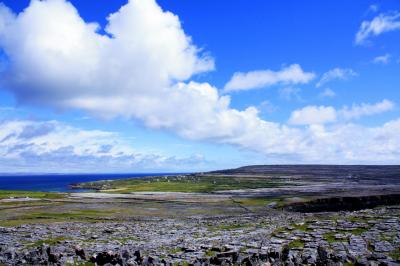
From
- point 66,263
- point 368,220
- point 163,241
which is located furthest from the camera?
point 368,220

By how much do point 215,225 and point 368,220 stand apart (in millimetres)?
20813

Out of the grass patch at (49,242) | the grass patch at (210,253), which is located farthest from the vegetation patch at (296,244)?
the grass patch at (49,242)

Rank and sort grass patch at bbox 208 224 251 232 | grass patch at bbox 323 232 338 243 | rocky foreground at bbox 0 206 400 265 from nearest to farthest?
rocky foreground at bbox 0 206 400 265, grass patch at bbox 323 232 338 243, grass patch at bbox 208 224 251 232

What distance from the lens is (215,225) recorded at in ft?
197

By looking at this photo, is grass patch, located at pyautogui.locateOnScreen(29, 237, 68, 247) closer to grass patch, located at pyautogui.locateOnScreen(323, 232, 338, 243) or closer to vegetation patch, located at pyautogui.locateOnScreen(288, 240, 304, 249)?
vegetation patch, located at pyautogui.locateOnScreen(288, 240, 304, 249)

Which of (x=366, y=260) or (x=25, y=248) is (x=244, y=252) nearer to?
(x=366, y=260)

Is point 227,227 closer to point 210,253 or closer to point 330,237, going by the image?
point 330,237

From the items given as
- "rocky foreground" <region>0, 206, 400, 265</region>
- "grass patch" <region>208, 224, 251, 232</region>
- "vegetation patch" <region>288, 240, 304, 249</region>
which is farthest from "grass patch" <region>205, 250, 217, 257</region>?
"grass patch" <region>208, 224, 251, 232</region>

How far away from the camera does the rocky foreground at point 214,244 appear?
33.2 m

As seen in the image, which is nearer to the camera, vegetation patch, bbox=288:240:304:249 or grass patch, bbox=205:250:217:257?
grass patch, bbox=205:250:217:257

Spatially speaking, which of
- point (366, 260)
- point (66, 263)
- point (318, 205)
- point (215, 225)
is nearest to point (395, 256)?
point (366, 260)

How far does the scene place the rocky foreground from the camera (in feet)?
109

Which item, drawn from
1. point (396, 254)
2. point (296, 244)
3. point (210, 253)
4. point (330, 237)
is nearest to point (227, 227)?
point (330, 237)

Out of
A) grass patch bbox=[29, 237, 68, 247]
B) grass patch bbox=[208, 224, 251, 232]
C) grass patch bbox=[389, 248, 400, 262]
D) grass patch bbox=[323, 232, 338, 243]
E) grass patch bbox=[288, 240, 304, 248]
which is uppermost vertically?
grass patch bbox=[29, 237, 68, 247]
